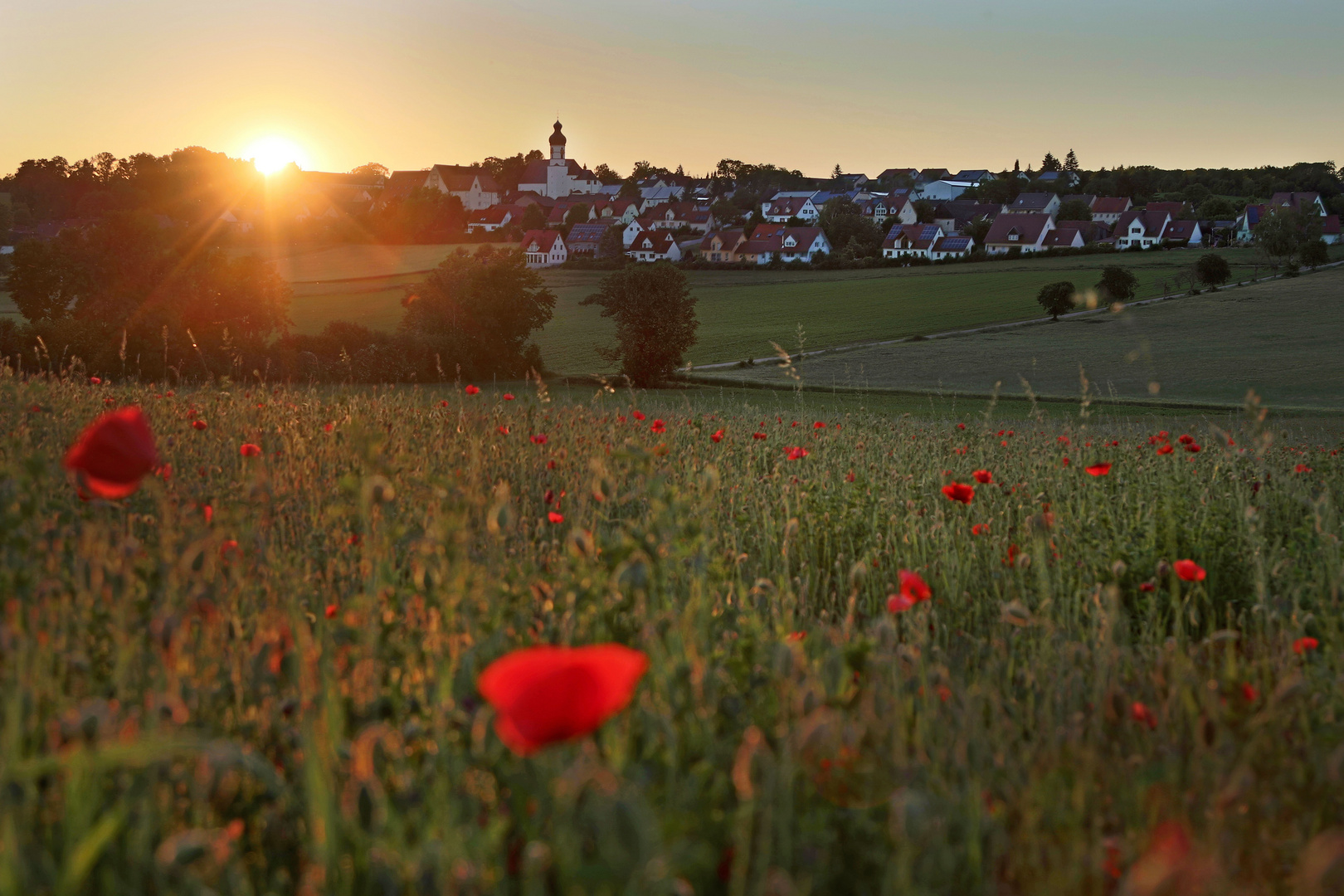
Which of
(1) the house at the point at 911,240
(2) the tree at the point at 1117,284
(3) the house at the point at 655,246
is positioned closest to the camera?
(2) the tree at the point at 1117,284

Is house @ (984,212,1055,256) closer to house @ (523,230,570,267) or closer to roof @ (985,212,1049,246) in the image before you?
roof @ (985,212,1049,246)

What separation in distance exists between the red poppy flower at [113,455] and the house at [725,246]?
92.7m

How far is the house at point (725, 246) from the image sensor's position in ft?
312

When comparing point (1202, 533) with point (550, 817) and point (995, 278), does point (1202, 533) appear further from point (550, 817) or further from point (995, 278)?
point (995, 278)

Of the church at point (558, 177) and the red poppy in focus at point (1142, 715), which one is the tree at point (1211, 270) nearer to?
the red poppy in focus at point (1142, 715)

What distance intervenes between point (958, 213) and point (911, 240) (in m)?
28.9

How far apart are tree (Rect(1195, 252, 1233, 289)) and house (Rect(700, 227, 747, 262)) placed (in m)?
44.4

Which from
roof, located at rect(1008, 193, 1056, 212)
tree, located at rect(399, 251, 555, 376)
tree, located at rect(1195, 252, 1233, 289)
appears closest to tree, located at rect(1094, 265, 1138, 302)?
tree, located at rect(1195, 252, 1233, 289)

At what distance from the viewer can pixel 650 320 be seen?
39.4m

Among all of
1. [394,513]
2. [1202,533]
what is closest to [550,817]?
[394,513]

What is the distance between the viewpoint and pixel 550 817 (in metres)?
1.48

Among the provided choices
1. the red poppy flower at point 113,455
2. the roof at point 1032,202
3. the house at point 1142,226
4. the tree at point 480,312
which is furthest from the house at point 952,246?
the red poppy flower at point 113,455

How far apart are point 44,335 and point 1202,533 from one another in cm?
3326

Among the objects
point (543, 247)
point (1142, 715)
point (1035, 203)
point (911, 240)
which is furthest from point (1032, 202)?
point (1142, 715)
